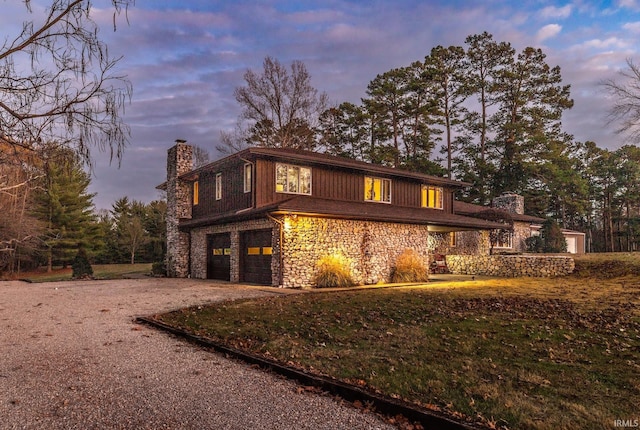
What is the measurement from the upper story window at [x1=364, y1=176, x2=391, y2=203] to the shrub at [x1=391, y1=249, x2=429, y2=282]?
9.97ft

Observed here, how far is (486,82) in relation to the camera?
39.6 m

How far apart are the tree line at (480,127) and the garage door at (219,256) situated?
18.0m

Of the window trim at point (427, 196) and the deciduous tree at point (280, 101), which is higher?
the deciduous tree at point (280, 101)

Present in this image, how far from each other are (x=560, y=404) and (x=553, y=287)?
13282mm

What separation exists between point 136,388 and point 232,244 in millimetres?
14125

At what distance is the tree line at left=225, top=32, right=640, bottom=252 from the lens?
37531 millimetres

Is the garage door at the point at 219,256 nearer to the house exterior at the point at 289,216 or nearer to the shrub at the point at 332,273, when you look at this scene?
the house exterior at the point at 289,216

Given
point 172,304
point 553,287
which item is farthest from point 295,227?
point 553,287

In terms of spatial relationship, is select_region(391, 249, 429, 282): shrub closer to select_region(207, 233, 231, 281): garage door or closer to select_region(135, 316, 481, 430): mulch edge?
select_region(207, 233, 231, 281): garage door

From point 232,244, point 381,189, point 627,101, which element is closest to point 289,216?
point 232,244

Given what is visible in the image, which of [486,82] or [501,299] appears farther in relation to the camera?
[486,82]

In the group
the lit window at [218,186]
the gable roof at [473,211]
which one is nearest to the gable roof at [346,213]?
the lit window at [218,186]

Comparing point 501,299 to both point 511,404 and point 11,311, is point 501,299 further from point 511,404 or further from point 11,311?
point 11,311

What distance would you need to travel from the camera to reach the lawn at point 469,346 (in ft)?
13.0
